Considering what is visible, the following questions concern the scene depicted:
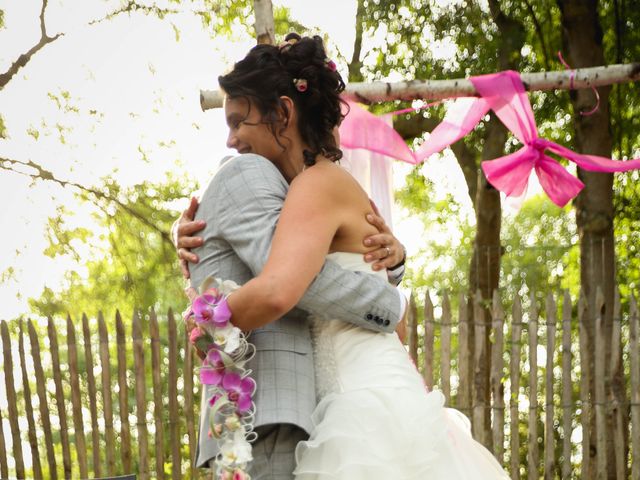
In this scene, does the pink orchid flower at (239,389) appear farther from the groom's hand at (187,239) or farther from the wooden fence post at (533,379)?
the wooden fence post at (533,379)

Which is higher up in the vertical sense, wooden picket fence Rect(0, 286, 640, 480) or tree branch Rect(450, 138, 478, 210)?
tree branch Rect(450, 138, 478, 210)

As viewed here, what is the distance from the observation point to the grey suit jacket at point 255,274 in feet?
6.92

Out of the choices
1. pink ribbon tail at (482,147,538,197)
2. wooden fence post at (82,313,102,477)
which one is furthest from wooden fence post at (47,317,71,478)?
pink ribbon tail at (482,147,538,197)

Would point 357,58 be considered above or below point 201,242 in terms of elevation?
above

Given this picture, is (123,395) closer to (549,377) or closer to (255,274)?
(549,377)

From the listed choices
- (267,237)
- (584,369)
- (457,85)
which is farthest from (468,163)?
(267,237)

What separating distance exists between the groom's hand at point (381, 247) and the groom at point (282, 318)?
0.11 metres

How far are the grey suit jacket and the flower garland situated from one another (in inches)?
1.7

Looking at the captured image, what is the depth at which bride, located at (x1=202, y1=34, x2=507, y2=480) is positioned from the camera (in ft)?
6.68

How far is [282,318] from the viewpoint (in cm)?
220

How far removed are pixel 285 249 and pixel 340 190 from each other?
282 millimetres

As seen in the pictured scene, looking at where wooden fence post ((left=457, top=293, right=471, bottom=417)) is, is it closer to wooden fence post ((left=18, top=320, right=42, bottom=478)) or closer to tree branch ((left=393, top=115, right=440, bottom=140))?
wooden fence post ((left=18, top=320, right=42, bottom=478))

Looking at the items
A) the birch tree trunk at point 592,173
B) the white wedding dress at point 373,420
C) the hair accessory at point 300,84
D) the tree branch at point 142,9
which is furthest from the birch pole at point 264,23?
the tree branch at point 142,9

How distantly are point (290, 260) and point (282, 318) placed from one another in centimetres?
24
